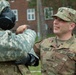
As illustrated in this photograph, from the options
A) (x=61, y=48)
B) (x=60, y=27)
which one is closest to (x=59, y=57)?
(x=61, y=48)

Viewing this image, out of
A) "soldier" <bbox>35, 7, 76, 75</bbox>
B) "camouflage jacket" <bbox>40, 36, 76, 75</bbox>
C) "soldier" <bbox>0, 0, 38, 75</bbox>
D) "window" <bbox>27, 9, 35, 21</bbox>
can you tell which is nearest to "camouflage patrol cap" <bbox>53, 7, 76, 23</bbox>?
"soldier" <bbox>35, 7, 76, 75</bbox>

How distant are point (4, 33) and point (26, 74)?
1.91 feet

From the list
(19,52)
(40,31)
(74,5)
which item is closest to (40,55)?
(19,52)

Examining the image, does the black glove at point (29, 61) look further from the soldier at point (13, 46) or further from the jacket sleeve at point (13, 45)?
the jacket sleeve at point (13, 45)

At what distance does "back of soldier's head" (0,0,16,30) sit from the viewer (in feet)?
13.9

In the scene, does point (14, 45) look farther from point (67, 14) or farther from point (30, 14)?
point (30, 14)

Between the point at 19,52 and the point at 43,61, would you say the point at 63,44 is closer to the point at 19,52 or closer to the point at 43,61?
the point at 43,61

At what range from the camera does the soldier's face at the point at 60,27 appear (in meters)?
4.97

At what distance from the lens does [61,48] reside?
197 inches

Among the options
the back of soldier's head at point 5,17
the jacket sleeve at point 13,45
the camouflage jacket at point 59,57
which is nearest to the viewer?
the jacket sleeve at point 13,45

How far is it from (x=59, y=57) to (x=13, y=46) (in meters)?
1.05

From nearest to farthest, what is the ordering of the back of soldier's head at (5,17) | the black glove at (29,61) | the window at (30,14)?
1. the back of soldier's head at (5,17)
2. the black glove at (29,61)
3. the window at (30,14)

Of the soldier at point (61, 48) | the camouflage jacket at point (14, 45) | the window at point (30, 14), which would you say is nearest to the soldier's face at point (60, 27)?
the soldier at point (61, 48)

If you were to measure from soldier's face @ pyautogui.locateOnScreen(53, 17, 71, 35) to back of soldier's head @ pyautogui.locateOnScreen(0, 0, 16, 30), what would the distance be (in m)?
0.79
